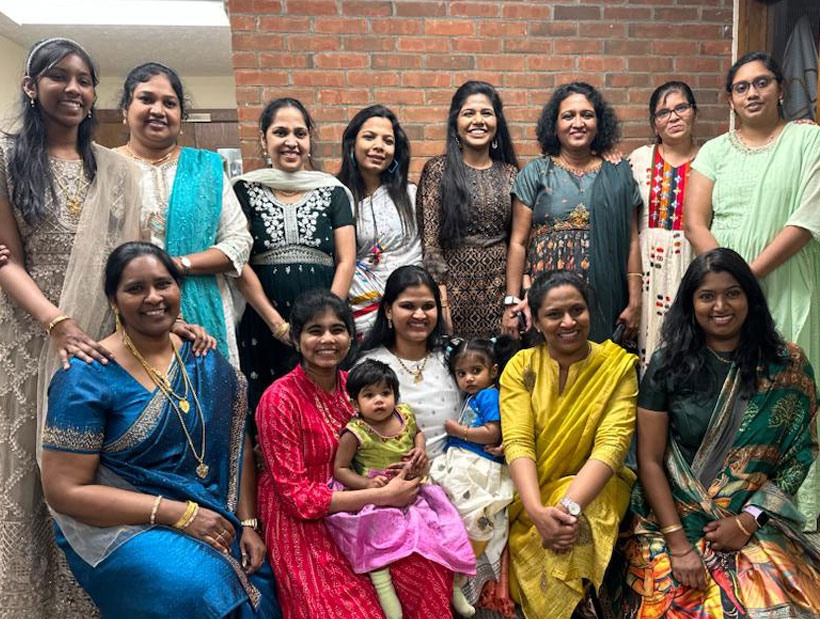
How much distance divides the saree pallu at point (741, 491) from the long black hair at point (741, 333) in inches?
2.0

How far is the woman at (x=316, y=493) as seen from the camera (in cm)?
207

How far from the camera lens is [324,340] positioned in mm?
2252

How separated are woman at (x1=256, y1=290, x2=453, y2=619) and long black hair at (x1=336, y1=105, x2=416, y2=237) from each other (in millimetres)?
857

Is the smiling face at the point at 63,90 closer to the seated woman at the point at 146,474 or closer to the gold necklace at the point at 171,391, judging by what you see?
the seated woman at the point at 146,474

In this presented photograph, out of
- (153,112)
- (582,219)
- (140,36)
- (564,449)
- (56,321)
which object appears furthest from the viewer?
(140,36)

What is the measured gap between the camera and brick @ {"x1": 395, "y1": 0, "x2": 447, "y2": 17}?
4.01 metres

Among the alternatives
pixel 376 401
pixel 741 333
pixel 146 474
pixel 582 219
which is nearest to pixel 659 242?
pixel 582 219

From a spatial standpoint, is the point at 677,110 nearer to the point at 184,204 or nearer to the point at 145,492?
the point at 184,204

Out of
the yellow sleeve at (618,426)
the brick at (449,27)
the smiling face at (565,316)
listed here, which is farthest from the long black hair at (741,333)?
the brick at (449,27)

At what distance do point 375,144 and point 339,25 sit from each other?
4.36ft

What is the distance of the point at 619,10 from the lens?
13.7ft

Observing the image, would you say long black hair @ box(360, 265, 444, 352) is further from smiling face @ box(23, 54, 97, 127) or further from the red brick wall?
the red brick wall

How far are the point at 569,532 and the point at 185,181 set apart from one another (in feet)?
5.94

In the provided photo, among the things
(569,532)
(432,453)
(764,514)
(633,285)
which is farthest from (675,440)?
(633,285)
